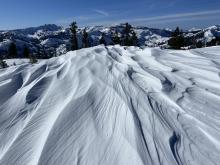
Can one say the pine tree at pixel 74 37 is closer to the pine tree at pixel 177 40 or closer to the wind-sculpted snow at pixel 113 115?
the pine tree at pixel 177 40

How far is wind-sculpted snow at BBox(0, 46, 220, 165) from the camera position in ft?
7.52

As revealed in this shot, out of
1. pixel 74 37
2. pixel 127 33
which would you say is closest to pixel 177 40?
pixel 127 33

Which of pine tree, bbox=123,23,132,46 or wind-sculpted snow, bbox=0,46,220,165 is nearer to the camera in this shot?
wind-sculpted snow, bbox=0,46,220,165

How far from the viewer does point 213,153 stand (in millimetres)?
2234

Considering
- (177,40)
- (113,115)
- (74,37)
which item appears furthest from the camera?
(74,37)

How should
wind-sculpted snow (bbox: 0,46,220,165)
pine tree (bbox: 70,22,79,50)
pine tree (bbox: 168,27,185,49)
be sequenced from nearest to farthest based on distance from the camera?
wind-sculpted snow (bbox: 0,46,220,165) → pine tree (bbox: 168,27,185,49) → pine tree (bbox: 70,22,79,50)

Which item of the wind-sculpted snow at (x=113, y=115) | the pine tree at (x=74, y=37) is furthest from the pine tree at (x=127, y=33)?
the wind-sculpted snow at (x=113, y=115)

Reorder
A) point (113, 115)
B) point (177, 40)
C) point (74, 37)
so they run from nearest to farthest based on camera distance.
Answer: point (113, 115) < point (177, 40) < point (74, 37)

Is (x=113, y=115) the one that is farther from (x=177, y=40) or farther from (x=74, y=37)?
(x=74, y=37)

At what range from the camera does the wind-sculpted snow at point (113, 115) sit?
2291 millimetres

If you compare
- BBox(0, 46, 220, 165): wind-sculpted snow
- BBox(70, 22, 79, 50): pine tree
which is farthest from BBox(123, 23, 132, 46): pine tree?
BBox(0, 46, 220, 165): wind-sculpted snow

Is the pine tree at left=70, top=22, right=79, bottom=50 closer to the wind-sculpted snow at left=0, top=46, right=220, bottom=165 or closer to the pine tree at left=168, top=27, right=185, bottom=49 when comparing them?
the pine tree at left=168, top=27, right=185, bottom=49

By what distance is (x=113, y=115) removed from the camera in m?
3.06

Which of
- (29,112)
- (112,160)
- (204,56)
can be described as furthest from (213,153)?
(204,56)
